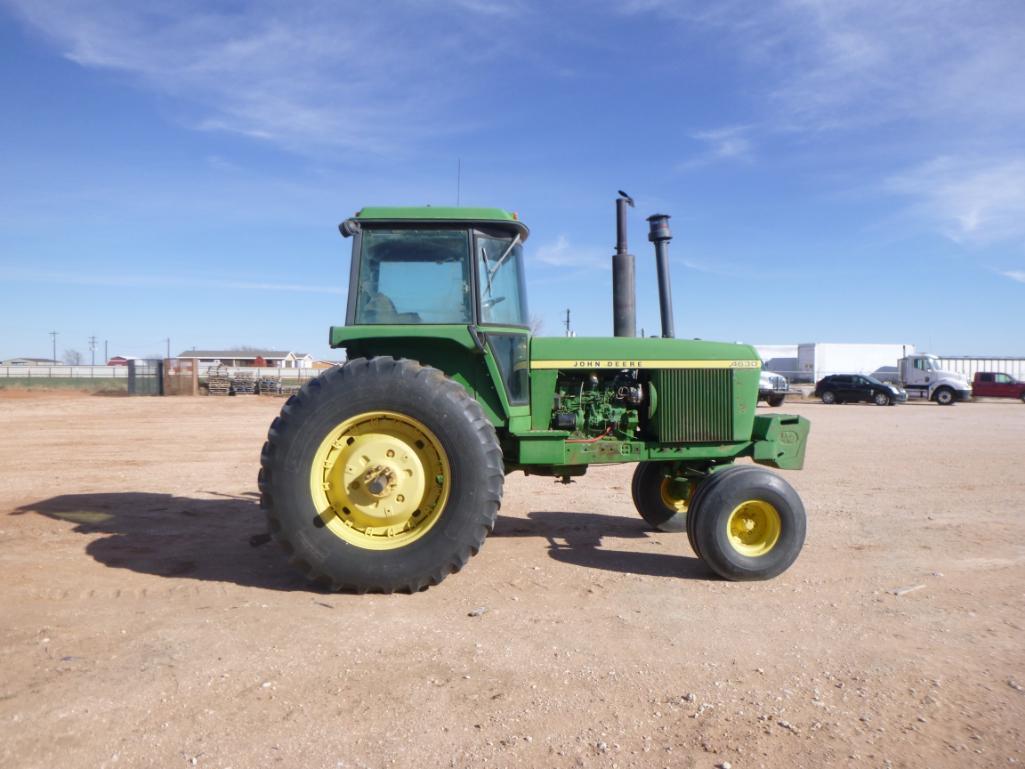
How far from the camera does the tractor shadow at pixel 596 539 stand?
522 centimetres

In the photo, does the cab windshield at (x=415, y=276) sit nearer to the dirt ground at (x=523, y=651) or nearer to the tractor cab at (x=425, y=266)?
the tractor cab at (x=425, y=266)

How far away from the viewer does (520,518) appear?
6895 mm

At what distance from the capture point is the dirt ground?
2799mm

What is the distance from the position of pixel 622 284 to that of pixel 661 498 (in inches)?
73.5

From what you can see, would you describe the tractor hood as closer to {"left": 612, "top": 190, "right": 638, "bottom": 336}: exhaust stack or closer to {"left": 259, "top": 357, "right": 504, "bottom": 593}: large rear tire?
{"left": 612, "top": 190, "right": 638, "bottom": 336}: exhaust stack

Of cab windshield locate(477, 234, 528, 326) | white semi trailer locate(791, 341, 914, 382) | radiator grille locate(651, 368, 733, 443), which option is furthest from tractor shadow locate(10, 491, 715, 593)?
white semi trailer locate(791, 341, 914, 382)

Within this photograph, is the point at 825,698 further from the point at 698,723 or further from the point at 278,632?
the point at 278,632

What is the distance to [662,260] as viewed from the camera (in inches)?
241

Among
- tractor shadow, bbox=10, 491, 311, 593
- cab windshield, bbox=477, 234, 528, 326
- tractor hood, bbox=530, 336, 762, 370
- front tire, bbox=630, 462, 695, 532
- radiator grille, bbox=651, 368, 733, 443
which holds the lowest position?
tractor shadow, bbox=10, 491, 311, 593

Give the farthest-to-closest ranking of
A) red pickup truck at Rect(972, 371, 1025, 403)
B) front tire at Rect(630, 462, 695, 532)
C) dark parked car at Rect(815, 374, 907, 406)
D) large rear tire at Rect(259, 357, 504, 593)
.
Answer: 1. red pickup truck at Rect(972, 371, 1025, 403)
2. dark parked car at Rect(815, 374, 907, 406)
3. front tire at Rect(630, 462, 695, 532)
4. large rear tire at Rect(259, 357, 504, 593)

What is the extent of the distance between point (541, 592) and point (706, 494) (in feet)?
4.17

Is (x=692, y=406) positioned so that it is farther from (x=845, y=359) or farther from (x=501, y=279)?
(x=845, y=359)

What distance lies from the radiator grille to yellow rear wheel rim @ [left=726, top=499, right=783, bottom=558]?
67 cm

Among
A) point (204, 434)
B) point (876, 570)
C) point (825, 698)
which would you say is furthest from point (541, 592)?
point (204, 434)
